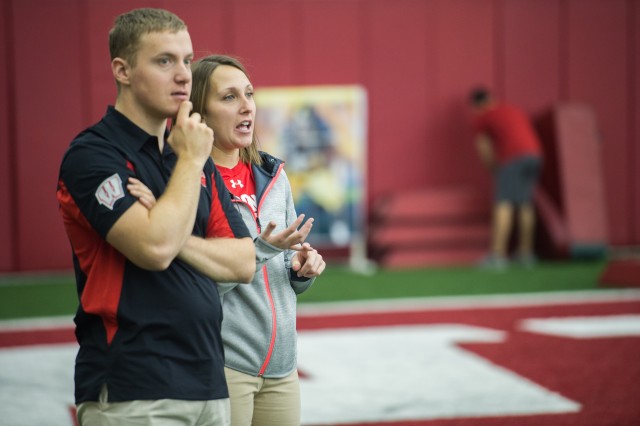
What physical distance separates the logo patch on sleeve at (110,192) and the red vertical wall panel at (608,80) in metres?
12.0

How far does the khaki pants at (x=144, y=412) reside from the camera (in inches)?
80.2

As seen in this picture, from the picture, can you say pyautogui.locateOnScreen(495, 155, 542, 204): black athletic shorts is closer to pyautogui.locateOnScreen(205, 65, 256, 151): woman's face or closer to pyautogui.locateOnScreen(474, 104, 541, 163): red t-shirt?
pyautogui.locateOnScreen(474, 104, 541, 163): red t-shirt

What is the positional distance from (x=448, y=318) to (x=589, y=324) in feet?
3.74

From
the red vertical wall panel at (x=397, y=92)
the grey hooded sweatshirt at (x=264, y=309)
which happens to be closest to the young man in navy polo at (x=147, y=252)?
the grey hooded sweatshirt at (x=264, y=309)

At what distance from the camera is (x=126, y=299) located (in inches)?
81.1

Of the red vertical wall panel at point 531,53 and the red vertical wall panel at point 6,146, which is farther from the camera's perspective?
the red vertical wall panel at point 531,53

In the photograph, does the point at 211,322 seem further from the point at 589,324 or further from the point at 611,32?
the point at 611,32

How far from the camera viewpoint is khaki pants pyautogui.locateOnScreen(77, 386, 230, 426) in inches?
80.2

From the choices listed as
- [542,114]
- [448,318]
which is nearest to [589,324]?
[448,318]

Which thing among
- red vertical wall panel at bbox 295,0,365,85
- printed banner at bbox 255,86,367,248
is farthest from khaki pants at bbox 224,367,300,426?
red vertical wall panel at bbox 295,0,365,85

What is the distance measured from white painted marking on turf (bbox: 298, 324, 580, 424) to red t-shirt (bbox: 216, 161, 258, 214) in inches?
71.9

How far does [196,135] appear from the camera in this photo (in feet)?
6.91

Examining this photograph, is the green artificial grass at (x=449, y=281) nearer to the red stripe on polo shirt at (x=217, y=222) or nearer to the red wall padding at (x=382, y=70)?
the red wall padding at (x=382, y=70)

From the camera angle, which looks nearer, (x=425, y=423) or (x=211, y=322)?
(x=211, y=322)
